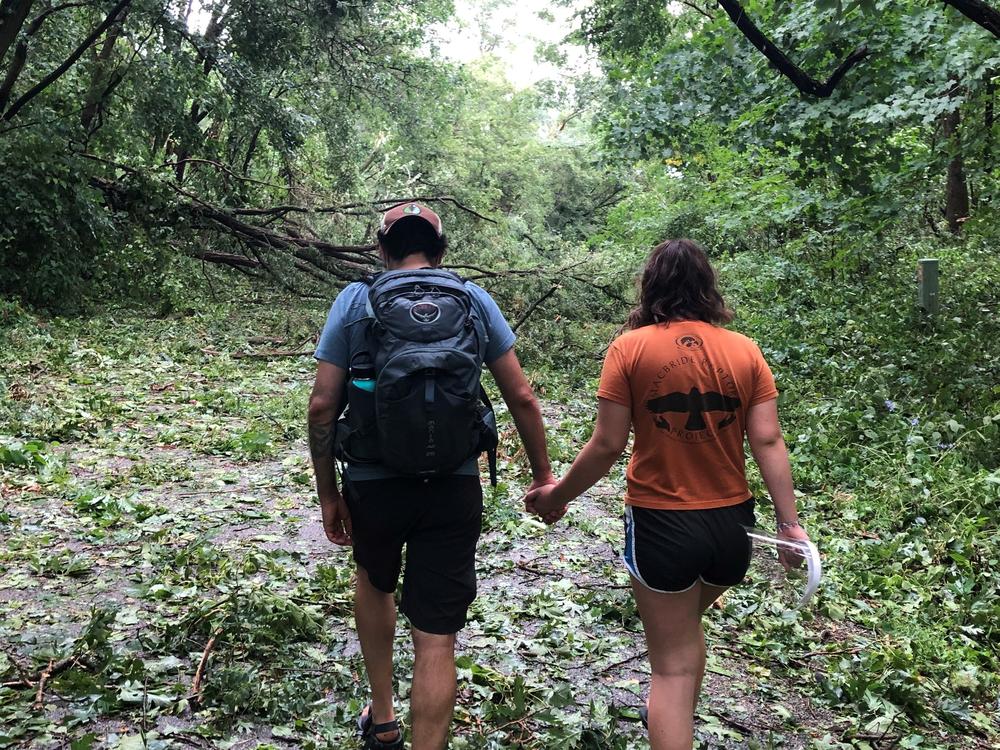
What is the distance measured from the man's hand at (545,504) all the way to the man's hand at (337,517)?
0.65m

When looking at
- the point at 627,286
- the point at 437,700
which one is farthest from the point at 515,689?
the point at 627,286

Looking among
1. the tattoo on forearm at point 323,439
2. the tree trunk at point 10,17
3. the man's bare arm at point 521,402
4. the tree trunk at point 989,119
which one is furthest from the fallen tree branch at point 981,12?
the tree trunk at point 10,17

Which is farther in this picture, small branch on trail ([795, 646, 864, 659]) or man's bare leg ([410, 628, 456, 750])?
small branch on trail ([795, 646, 864, 659])

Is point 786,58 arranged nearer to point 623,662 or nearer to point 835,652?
point 835,652

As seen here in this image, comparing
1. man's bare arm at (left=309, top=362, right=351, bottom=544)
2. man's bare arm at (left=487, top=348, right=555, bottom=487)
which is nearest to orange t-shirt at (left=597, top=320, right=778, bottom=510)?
man's bare arm at (left=487, top=348, right=555, bottom=487)

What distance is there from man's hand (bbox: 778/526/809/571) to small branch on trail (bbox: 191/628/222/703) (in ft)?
7.17

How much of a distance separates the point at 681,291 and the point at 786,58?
571 cm

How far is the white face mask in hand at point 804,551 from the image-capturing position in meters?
2.39

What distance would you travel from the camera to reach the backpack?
2.29 meters

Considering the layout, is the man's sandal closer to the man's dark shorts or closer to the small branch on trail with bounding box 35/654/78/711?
the man's dark shorts

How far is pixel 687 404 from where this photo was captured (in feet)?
8.09

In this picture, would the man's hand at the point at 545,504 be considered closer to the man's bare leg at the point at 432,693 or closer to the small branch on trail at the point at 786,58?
the man's bare leg at the point at 432,693

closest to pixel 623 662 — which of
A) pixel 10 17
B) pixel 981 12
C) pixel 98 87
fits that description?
pixel 981 12

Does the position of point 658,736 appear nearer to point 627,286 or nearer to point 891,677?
point 891,677
